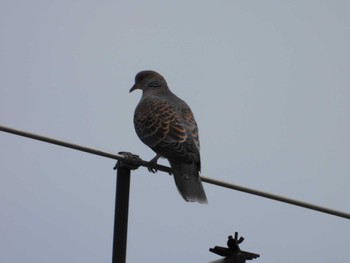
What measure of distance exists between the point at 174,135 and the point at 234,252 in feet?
11.6

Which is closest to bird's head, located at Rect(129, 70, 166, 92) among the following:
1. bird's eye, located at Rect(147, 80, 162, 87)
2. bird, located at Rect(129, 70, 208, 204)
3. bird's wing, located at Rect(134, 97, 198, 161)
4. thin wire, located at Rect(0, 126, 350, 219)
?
bird's eye, located at Rect(147, 80, 162, 87)

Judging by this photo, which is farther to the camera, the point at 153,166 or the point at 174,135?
the point at 174,135

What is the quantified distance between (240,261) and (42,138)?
1.29 m

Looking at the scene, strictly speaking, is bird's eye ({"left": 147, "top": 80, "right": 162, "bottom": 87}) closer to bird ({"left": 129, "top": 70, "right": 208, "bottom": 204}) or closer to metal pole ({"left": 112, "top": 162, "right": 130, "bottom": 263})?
bird ({"left": 129, "top": 70, "right": 208, "bottom": 204})

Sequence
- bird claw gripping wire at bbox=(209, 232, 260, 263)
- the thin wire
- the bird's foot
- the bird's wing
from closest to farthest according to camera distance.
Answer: bird claw gripping wire at bbox=(209, 232, 260, 263) < the thin wire < the bird's foot < the bird's wing

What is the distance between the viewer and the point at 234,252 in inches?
152

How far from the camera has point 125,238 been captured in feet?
12.9

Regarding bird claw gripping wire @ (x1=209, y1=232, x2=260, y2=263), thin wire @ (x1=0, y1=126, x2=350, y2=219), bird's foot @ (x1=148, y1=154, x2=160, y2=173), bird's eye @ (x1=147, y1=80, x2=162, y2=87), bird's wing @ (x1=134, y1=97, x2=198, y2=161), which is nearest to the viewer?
bird claw gripping wire @ (x1=209, y1=232, x2=260, y2=263)

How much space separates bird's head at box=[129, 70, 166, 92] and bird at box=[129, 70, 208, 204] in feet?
0.96

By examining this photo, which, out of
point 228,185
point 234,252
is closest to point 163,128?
point 228,185

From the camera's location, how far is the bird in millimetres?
6652

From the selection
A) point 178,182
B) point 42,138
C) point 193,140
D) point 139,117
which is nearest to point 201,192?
point 178,182

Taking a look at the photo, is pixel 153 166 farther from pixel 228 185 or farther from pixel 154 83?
pixel 154 83

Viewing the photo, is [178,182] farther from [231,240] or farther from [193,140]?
[231,240]
